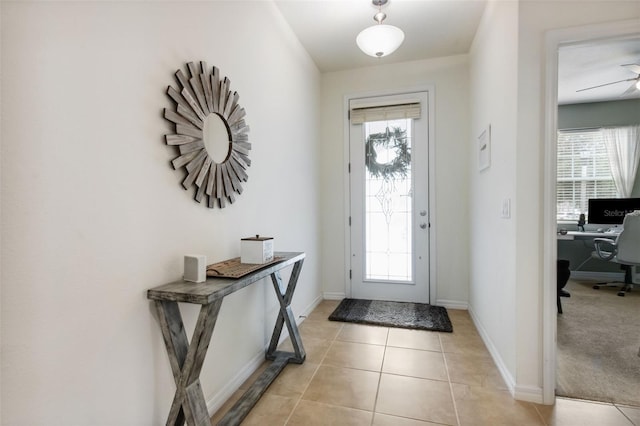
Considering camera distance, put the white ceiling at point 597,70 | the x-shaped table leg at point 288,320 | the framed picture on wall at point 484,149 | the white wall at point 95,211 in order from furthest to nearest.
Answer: the white ceiling at point 597,70 < the framed picture on wall at point 484,149 < the x-shaped table leg at point 288,320 < the white wall at point 95,211

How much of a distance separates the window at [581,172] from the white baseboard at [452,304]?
2.87 meters

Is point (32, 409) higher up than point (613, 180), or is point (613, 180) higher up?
point (613, 180)

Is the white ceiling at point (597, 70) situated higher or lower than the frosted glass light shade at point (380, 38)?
higher

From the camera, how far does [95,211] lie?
1.00m

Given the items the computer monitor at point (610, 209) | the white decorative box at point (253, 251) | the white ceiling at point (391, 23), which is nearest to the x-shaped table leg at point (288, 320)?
the white decorative box at point (253, 251)

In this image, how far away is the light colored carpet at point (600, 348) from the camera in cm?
175

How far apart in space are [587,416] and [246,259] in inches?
77.2

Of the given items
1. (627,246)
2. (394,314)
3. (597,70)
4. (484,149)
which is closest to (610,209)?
(627,246)

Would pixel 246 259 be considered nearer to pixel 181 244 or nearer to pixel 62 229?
pixel 181 244

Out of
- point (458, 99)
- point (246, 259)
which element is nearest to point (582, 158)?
point (458, 99)

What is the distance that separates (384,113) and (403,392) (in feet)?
8.85

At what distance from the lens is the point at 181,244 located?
4.56 ft

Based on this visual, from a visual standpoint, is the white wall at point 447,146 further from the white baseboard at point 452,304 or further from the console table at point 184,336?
the console table at point 184,336

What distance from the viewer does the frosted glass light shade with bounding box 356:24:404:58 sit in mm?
2094
